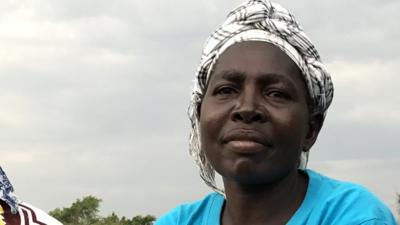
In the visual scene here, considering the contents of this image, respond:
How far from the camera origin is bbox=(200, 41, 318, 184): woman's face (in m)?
2.56

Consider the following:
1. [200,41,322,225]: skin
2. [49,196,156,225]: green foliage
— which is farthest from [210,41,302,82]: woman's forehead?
[49,196,156,225]: green foliage

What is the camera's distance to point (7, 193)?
5145mm

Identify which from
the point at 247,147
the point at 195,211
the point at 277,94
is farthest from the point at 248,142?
the point at 195,211

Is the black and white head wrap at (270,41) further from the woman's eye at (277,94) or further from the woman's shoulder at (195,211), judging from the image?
the woman's shoulder at (195,211)

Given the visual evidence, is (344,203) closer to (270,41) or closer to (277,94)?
(277,94)

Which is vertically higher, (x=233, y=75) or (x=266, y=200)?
(x=233, y=75)

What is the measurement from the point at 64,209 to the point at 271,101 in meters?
10.4

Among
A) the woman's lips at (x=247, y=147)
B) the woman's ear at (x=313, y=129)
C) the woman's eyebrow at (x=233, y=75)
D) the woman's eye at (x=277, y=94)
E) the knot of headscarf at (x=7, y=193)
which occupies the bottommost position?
the woman's lips at (x=247, y=147)

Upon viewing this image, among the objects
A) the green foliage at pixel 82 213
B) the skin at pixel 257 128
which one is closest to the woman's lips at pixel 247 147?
the skin at pixel 257 128

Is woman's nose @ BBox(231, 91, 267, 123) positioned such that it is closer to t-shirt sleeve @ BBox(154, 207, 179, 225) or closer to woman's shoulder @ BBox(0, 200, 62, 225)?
t-shirt sleeve @ BBox(154, 207, 179, 225)

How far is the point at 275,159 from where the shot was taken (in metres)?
2.59

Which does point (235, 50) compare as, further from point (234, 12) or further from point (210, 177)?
point (210, 177)

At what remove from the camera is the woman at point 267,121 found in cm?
258

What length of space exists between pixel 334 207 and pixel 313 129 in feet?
0.91
